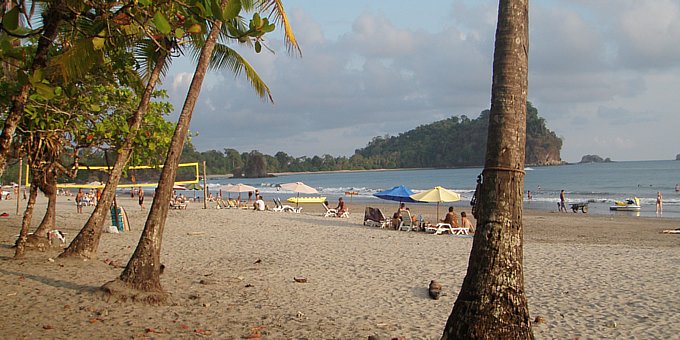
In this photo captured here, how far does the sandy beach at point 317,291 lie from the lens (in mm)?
5504

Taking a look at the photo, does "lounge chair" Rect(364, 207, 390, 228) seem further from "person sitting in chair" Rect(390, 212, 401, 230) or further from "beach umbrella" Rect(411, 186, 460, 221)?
"beach umbrella" Rect(411, 186, 460, 221)

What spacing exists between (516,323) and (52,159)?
8.41 meters

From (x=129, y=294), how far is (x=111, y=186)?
266cm

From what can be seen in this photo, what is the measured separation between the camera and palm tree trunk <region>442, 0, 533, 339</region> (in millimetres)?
3736

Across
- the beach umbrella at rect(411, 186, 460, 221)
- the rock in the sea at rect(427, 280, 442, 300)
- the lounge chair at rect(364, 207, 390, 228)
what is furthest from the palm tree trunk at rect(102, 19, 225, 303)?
the beach umbrella at rect(411, 186, 460, 221)

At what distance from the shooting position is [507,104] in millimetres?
3846

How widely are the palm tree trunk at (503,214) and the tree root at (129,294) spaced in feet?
12.8

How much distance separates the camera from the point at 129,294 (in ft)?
20.7

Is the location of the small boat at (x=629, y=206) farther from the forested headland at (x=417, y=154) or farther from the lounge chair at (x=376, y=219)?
the forested headland at (x=417, y=154)

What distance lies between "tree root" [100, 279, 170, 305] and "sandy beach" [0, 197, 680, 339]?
120 millimetres

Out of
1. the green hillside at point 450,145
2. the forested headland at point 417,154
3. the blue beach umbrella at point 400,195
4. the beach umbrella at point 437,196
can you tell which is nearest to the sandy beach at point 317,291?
the beach umbrella at point 437,196

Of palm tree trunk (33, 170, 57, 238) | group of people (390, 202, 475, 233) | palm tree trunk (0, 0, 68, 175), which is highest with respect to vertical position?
palm tree trunk (0, 0, 68, 175)

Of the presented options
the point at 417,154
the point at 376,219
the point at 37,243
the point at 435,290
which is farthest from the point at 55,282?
→ the point at 417,154

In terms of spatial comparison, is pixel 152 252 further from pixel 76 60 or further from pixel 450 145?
pixel 450 145
